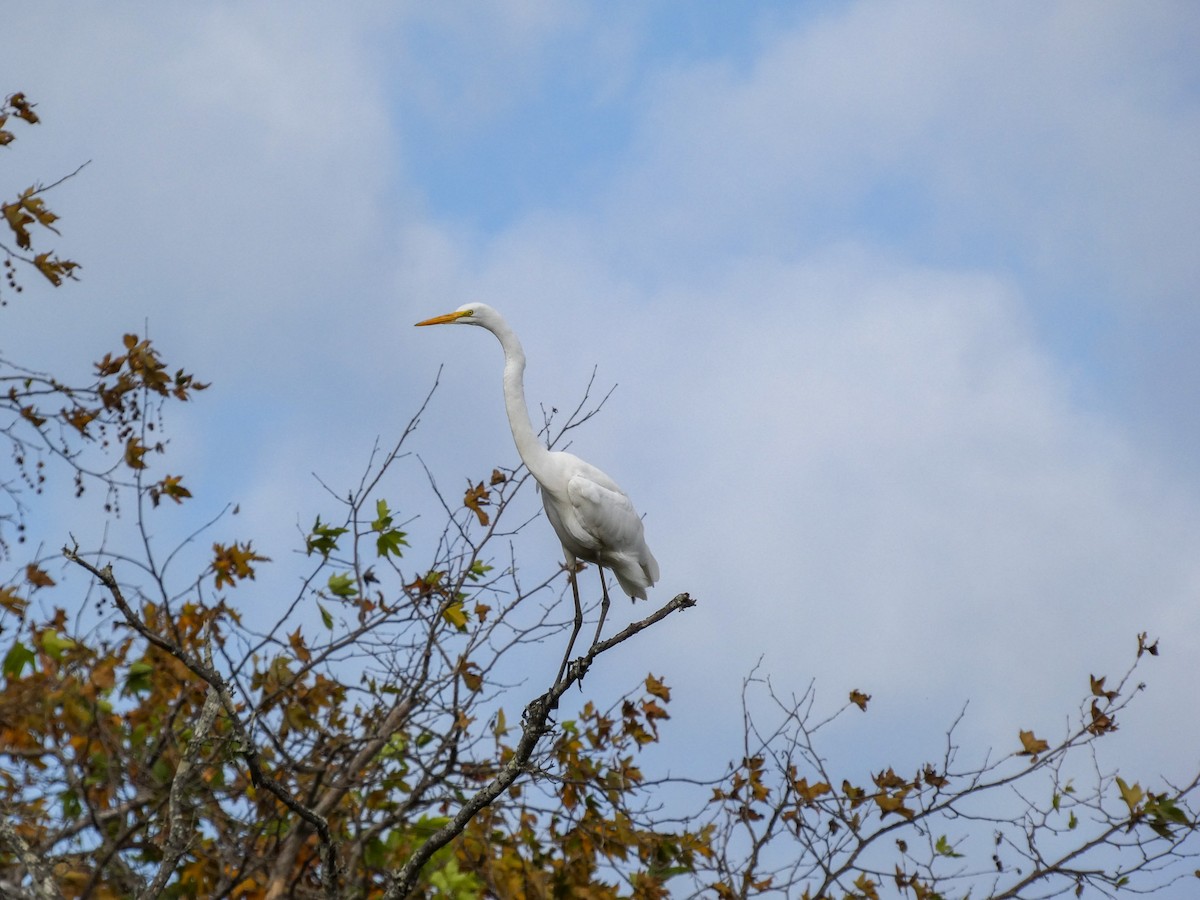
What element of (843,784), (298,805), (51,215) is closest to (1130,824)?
(843,784)

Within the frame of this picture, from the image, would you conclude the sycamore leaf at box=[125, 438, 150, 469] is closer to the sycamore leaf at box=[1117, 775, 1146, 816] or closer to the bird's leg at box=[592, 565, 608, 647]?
the bird's leg at box=[592, 565, 608, 647]

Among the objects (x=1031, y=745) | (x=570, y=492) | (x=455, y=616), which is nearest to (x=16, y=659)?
(x=455, y=616)

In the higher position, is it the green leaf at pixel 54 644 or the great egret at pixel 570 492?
the great egret at pixel 570 492

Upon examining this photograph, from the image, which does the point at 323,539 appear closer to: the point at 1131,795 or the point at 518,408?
the point at 518,408

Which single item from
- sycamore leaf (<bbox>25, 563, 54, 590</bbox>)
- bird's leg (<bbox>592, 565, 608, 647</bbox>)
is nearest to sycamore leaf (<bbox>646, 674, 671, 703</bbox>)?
bird's leg (<bbox>592, 565, 608, 647</bbox>)

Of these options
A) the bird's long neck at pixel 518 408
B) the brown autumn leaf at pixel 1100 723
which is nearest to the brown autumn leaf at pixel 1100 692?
the brown autumn leaf at pixel 1100 723

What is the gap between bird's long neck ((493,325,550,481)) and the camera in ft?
23.6

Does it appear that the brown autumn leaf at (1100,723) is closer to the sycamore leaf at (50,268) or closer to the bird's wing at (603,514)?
the bird's wing at (603,514)

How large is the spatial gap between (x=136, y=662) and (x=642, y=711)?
2.78m

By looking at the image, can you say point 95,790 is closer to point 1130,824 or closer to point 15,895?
point 15,895

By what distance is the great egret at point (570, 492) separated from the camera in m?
7.15

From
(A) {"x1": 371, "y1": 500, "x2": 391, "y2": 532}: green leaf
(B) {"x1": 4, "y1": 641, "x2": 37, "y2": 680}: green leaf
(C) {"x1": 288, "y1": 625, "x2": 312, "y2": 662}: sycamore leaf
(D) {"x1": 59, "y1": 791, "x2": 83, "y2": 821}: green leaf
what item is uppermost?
(A) {"x1": 371, "y1": 500, "x2": 391, "y2": 532}: green leaf

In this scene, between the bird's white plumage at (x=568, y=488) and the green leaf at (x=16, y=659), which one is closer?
the green leaf at (x=16, y=659)

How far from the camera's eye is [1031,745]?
294 inches
